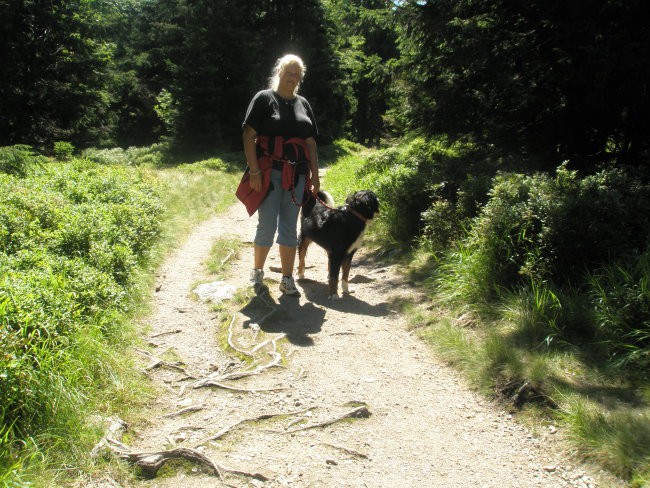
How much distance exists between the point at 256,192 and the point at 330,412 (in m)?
2.31

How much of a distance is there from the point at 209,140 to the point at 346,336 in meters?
18.0

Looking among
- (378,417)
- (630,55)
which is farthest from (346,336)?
(630,55)

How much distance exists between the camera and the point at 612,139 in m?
6.89

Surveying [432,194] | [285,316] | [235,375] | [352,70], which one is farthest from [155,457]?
[352,70]

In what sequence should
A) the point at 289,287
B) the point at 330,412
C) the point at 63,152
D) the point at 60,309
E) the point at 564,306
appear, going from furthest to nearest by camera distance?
the point at 63,152 → the point at 289,287 → the point at 564,306 → the point at 60,309 → the point at 330,412

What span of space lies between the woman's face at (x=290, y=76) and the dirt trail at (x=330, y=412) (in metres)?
2.09

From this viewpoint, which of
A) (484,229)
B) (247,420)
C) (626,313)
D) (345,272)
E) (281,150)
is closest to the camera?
(247,420)

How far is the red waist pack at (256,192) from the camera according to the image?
4559 millimetres

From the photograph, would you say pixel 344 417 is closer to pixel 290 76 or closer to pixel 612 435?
pixel 612 435

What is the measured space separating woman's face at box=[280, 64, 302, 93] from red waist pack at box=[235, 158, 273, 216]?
70cm

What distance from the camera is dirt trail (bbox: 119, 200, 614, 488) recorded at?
256 centimetres

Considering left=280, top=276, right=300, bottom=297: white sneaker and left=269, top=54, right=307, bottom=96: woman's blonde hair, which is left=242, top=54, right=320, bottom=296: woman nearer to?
left=269, top=54, right=307, bottom=96: woman's blonde hair

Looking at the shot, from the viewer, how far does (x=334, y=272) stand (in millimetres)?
5227

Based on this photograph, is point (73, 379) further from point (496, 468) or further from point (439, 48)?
point (439, 48)
